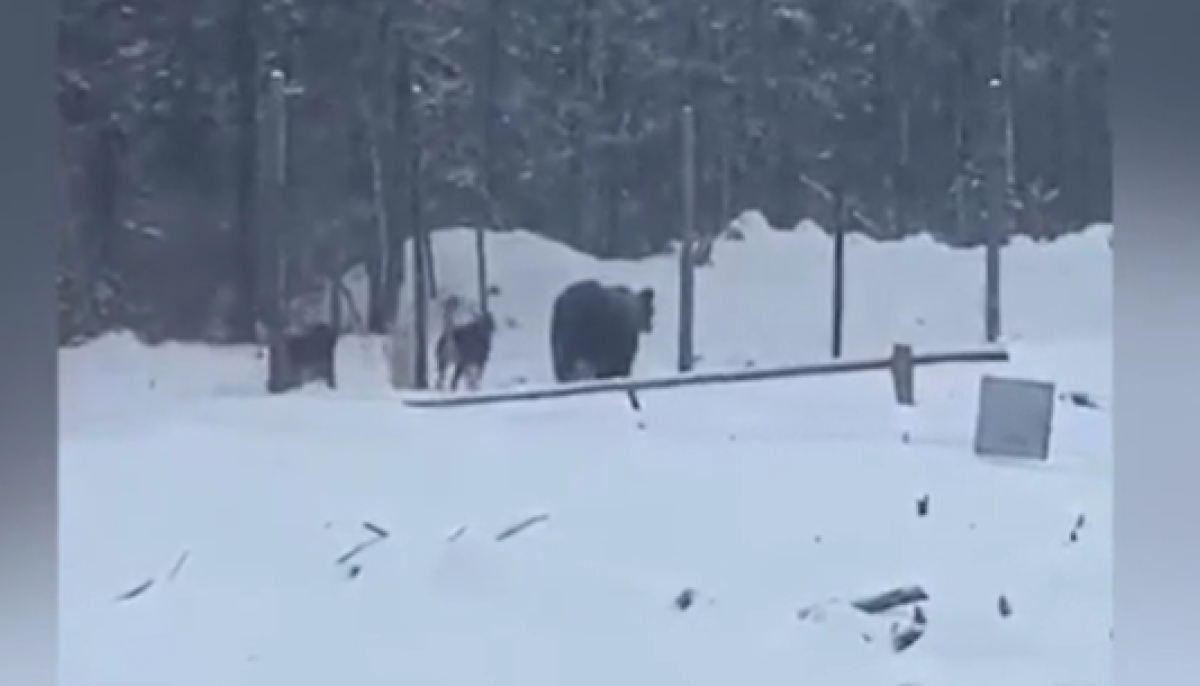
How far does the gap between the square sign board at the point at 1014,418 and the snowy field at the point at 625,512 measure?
0.01 meters

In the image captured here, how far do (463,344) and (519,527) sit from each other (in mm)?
139

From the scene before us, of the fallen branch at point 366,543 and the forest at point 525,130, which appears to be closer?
the forest at point 525,130

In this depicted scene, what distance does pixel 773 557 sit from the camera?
1.15 m

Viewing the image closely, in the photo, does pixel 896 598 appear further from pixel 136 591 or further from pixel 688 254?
pixel 136 591

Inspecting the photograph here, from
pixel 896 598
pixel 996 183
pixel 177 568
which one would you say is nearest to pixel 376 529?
pixel 177 568

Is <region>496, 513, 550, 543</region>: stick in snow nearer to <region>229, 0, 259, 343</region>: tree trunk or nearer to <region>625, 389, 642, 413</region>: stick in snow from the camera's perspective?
<region>625, 389, 642, 413</region>: stick in snow

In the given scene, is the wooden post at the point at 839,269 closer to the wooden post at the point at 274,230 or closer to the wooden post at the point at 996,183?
the wooden post at the point at 996,183

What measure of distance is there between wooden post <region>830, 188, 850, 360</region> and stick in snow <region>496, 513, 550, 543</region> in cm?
22

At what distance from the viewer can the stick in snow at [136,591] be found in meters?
1.07

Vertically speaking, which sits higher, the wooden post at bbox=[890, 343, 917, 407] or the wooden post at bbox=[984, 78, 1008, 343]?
the wooden post at bbox=[984, 78, 1008, 343]

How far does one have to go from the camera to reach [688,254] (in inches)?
43.3

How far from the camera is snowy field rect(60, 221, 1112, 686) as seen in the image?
1.09 metres

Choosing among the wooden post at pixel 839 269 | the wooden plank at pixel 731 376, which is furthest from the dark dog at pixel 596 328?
the wooden post at pixel 839 269

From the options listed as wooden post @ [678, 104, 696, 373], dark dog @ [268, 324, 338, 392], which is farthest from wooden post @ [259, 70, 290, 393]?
wooden post @ [678, 104, 696, 373]
